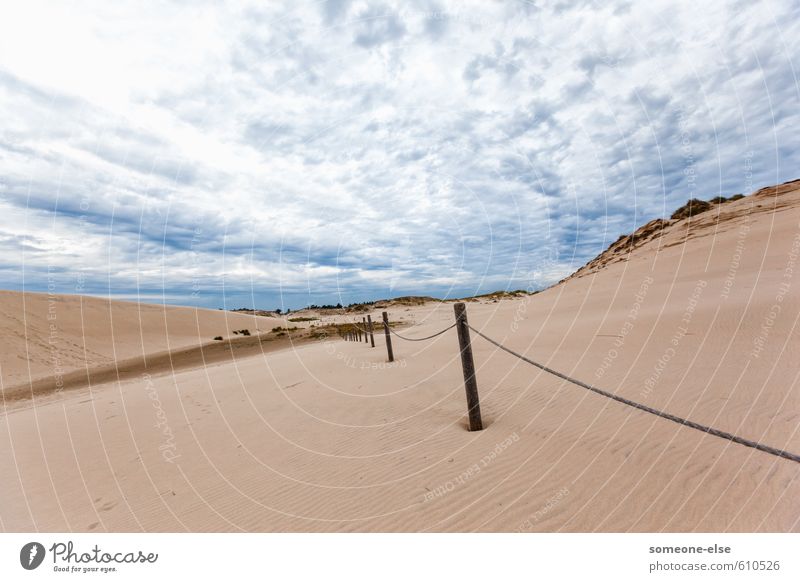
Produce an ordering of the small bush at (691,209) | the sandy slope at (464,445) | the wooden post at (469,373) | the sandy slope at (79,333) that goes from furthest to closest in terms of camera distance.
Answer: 1. the small bush at (691,209)
2. the sandy slope at (79,333)
3. the wooden post at (469,373)
4. the sandy slope at (464,445)

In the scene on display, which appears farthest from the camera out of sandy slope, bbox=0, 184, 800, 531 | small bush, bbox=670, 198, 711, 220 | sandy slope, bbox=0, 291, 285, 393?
small bush, bbox=670, 198, 711, 220

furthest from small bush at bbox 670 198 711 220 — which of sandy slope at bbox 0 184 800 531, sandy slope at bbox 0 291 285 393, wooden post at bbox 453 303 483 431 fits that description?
sandy slope at bbox 0 291 285 393

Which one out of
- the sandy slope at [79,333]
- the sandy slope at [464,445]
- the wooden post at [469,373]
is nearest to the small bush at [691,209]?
the sandy slope at [464,445]

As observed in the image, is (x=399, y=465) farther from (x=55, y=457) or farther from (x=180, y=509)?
(x=55, y=457)

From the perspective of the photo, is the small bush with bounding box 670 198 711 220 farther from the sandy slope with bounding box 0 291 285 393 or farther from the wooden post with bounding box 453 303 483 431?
the sandy slope with bounding box 0 291 285 393

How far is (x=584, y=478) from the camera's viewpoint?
388cm

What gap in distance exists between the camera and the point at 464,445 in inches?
197

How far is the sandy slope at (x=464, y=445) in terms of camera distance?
11.6ft

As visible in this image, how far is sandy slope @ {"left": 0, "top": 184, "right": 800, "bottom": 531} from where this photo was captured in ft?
11.6

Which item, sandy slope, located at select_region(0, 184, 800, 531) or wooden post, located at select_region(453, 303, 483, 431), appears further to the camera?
wooden post, located at select_region(453, 303, 483, 431)

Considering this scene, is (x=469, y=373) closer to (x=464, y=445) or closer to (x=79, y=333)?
(x=464, y=445)

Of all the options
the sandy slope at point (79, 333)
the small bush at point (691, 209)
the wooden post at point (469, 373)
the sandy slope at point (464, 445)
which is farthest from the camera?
the small bush at point (691, 209)

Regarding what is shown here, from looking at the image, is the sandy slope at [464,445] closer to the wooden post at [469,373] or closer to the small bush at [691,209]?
the wooden post at [469,373]

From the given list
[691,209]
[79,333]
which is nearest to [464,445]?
[691,209]
